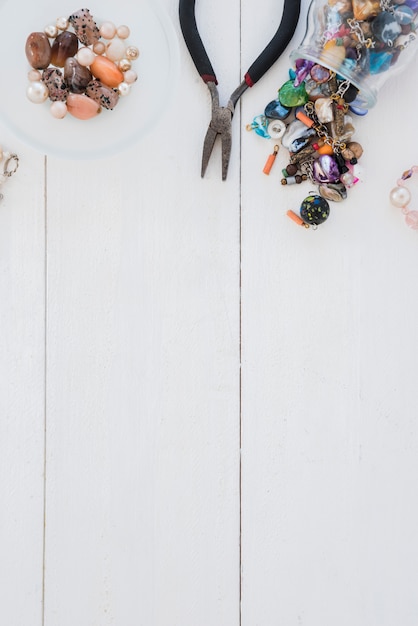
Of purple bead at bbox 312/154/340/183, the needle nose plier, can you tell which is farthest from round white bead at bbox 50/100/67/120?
purple bead at bbox 312/154/340/183

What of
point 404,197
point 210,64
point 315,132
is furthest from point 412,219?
point 210,64

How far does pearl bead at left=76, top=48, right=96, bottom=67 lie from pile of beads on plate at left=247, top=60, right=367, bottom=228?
0.19 m

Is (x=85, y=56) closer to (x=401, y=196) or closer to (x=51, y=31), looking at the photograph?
(x=51, y=31)

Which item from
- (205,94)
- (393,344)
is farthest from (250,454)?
(205,94)

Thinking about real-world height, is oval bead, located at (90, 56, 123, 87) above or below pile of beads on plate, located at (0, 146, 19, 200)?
above

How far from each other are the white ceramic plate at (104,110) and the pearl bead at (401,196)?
0.28 meters

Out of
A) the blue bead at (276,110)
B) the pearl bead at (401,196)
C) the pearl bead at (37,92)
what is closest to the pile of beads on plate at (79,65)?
the pearl bead at (37,92)

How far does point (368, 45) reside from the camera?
0.80m

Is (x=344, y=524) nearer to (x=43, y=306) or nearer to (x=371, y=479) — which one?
(x=371, y=479)

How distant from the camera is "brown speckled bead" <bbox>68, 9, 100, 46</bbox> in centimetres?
80

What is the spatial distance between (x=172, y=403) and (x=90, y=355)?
0.36ft

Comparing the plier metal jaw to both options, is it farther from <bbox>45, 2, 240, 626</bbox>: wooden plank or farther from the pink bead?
the pink bead

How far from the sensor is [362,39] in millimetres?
801

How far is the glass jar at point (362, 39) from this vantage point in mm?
792
